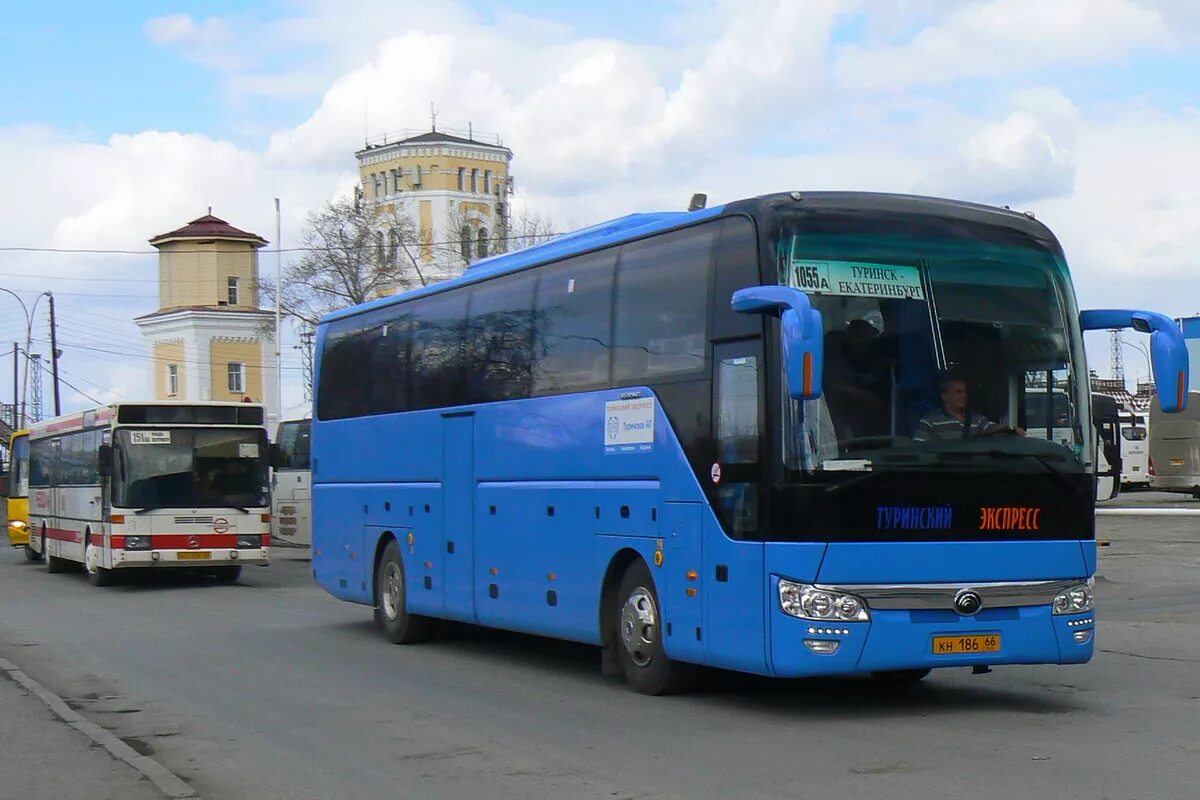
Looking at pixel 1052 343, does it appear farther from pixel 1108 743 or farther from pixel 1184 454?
pixel 1184 454

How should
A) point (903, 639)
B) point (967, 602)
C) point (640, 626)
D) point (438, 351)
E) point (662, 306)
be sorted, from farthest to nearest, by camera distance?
point (438, 351) < point (640, 626) < point (662, 306) < point (967, 602) < point (903, 639)

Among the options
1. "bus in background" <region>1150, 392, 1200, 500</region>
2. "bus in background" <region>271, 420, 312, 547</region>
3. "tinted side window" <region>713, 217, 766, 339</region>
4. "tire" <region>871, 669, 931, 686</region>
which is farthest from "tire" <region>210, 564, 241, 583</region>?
"bus in background" <region>1150, 392, 1200, 500</region>

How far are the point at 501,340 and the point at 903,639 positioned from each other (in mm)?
5569

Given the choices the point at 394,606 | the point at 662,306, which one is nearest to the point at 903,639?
the point at 662,306

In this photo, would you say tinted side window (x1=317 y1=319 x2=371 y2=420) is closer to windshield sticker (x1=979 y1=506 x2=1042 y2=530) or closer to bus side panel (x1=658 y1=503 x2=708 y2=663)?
bus side panel (x1=658 y1=503 x2=708 y2=663)

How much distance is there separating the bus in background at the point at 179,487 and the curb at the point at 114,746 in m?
12.4

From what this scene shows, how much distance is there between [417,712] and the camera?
480 inches

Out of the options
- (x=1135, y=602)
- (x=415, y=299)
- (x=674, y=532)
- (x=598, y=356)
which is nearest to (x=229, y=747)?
(x=674, y=532)

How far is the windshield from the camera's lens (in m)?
26.7

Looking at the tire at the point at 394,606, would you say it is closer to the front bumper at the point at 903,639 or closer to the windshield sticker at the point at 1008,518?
the front bumper at the point at 903,639

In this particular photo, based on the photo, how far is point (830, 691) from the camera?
12.9 m

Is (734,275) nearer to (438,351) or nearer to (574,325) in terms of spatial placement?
(574,325)

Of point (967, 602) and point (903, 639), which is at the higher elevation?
point (967, 602)

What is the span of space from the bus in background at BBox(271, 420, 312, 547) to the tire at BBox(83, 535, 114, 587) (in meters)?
13.5
